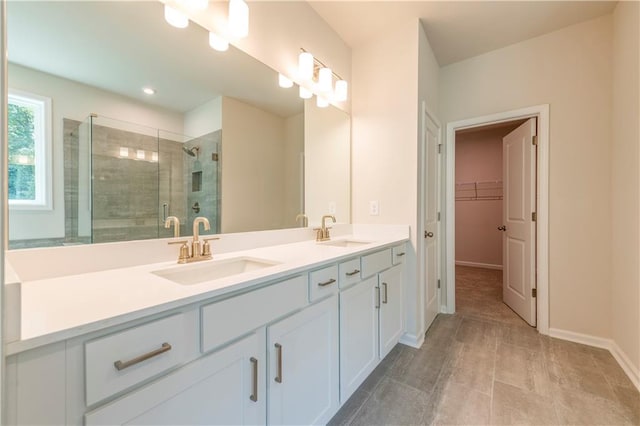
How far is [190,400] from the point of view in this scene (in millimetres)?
738

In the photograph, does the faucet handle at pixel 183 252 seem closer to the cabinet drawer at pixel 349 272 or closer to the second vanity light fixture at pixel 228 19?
the cabinet drawer at pixel 349 272

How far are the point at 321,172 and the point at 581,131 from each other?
86.7 inches

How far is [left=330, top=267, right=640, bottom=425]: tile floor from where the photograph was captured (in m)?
1.39

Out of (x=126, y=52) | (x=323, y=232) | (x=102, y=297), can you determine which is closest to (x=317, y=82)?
(x=323, y=232)

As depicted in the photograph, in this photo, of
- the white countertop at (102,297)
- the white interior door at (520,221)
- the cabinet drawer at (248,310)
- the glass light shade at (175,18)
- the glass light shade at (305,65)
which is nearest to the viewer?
the white countertop at (102,297)

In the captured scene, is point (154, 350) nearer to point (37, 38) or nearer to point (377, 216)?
point (37, 38)

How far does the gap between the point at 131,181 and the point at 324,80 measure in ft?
5.13

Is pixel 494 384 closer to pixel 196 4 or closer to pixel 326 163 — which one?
pixel 326 163

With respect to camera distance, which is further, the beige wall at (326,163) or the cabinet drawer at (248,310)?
the beige wall at (326,163)

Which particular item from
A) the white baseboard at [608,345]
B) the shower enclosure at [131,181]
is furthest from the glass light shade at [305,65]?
the white baseboard at [608,345]

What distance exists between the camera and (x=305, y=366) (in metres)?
1.11

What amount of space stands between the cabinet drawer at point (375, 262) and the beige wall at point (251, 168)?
642 millimetres

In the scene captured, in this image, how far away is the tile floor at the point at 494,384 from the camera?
139 centimetres

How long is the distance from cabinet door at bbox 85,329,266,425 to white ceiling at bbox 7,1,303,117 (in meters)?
1.11
